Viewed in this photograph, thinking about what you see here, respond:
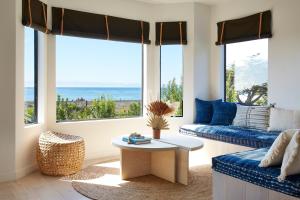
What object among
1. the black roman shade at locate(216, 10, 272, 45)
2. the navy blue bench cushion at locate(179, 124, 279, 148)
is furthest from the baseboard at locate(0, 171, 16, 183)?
the black roman shade at locate(216, 10, 272, 45)

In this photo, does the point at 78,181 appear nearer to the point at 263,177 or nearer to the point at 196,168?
the point at 196,168

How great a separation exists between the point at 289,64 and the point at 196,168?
198 centimetres

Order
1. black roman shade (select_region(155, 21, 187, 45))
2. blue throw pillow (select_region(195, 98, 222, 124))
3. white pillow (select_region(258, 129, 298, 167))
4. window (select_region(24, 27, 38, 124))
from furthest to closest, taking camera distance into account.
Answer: black roman shade (select_region(155, 21, 187, 45)) < blue throw pillow (select_region(195, 98, 222, 124)) < window (select_region(24, 27, 38, 124)) < white pillow (select_region(258, 129, 298, 167))

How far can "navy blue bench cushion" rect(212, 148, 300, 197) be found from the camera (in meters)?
2.09

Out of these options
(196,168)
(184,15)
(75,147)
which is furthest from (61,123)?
(184,15)

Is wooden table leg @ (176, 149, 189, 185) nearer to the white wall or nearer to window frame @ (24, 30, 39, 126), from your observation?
the white wall

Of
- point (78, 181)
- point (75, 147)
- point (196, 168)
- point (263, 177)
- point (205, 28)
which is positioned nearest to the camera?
point (263, 177)

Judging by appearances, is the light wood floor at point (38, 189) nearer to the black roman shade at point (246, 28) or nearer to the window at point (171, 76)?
the window at point (171, 76)

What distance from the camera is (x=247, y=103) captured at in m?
4.92

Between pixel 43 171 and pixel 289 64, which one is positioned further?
pixel 289 64

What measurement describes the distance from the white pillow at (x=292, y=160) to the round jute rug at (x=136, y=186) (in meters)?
1.04

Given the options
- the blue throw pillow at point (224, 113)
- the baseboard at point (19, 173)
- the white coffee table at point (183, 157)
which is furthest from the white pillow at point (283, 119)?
the baseboard at point (19, 173)

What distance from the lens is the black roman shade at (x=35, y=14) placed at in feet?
11.9

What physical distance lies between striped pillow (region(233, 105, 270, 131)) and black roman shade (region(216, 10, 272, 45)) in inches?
43.6
